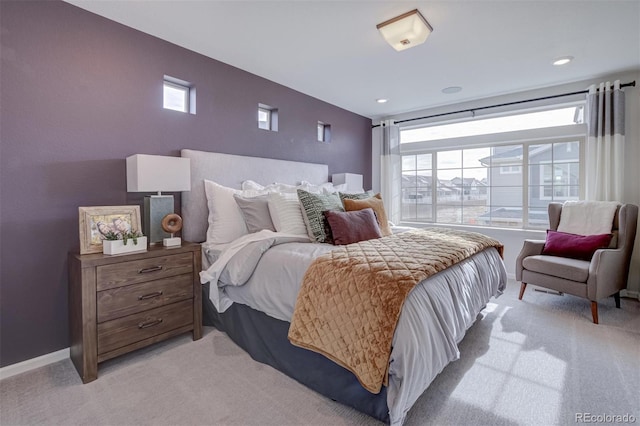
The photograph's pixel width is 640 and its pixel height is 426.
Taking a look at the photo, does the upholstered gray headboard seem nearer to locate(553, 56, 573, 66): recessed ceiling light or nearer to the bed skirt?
the bed skirt

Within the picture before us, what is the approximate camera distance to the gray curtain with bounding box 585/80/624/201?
3314 millimetres

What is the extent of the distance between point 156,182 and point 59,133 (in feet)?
2.25

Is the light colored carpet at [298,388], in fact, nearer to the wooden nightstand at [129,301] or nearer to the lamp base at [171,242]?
the wooden nightstand at [129,301]

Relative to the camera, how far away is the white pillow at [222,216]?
267 cm

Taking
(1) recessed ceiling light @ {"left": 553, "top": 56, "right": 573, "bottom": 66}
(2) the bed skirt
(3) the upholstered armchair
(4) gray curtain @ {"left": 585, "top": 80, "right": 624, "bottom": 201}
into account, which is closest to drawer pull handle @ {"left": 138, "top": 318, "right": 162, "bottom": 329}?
(2) the bed skirt

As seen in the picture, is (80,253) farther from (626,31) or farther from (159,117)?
(626,31)

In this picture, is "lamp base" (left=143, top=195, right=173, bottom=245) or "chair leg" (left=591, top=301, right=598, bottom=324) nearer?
"lamp base" (left=143, top=195, right=173, bottom=245)

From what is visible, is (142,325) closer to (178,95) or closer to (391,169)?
(178,95)

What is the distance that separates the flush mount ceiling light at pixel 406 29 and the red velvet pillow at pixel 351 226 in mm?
1389

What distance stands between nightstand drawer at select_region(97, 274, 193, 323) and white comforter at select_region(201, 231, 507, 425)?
171 millimetres

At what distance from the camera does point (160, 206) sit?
97.2 inches

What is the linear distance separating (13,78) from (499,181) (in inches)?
198

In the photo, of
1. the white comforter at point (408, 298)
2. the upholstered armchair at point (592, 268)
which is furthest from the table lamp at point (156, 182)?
the upholstered armchair at point (592, 268)

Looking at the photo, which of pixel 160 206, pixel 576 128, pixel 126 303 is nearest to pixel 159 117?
pixel 160 206
